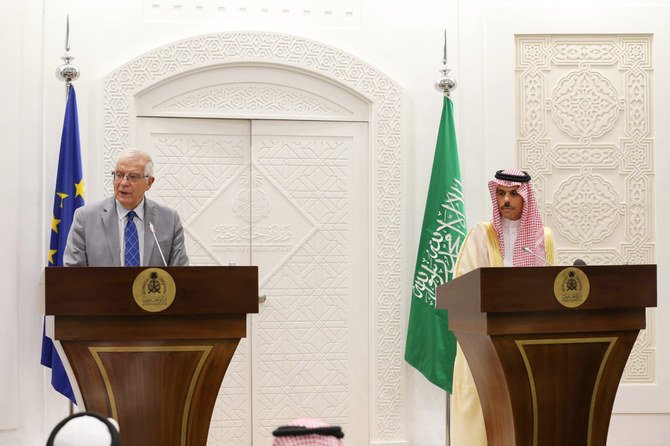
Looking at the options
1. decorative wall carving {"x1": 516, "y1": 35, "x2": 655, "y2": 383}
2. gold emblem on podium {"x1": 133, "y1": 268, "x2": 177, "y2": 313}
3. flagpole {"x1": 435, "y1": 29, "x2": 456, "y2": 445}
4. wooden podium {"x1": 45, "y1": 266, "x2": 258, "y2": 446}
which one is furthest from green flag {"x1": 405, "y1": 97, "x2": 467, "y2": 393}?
gold emblem on podium {"x1": 133, "y1": 268, "x2": 177, "y2": 313}

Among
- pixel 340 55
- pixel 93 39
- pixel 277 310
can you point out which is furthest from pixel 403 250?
pixel 93 39

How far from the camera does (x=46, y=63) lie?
5.00 meters

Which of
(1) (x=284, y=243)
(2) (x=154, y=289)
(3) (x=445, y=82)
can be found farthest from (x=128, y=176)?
(3) (x=445, y=82)

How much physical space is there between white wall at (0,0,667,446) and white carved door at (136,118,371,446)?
1.18ft

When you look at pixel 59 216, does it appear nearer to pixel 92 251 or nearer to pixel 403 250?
pixel 92 251

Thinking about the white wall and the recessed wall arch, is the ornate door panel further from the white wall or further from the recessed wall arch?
the white wall

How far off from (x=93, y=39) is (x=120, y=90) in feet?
1.16

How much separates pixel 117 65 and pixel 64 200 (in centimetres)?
91

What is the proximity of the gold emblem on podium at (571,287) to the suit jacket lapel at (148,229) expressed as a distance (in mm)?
1588

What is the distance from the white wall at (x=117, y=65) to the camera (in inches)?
193

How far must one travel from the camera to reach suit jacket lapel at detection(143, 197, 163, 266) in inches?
133

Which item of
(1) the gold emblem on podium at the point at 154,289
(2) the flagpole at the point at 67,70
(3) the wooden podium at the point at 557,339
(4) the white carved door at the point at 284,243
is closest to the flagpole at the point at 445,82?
(4) the white carved door at the point at 284,243

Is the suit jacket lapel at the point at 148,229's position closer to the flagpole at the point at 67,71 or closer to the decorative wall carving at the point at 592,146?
the flagpole at the point at 67,71

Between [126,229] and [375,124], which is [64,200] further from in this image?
[375,124]
